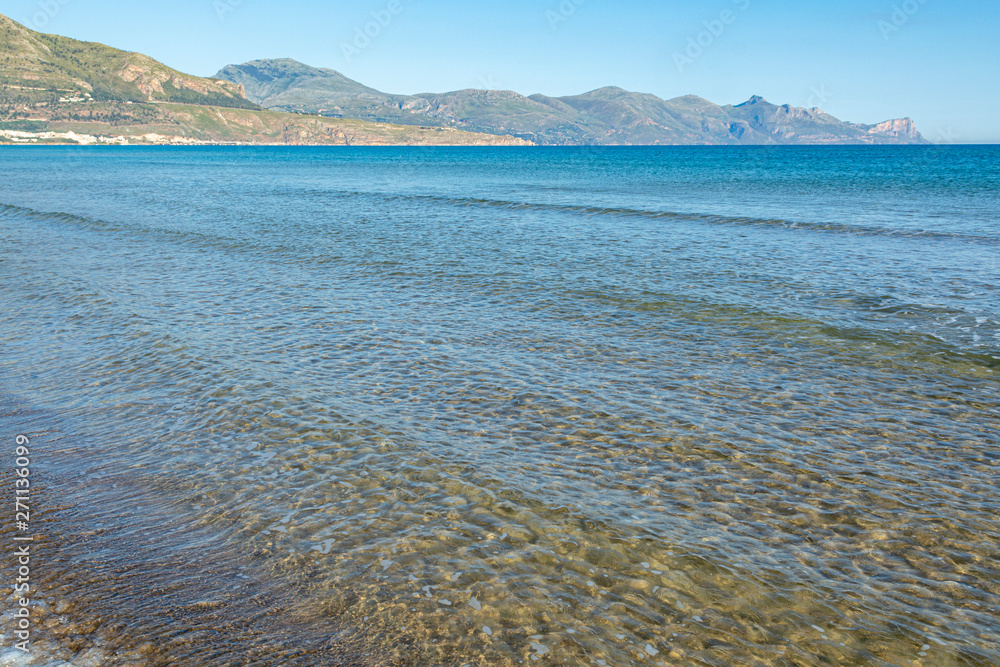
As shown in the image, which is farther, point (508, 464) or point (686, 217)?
point (686, 217)

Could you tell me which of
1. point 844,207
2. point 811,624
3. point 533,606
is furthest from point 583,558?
point 844,207

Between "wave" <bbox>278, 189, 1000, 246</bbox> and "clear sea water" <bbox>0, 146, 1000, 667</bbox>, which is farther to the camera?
"wave" <bbox>278, 189, 1000, 246</bbox>

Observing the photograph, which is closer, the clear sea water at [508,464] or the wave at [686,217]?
the clear sea water at [508,464]

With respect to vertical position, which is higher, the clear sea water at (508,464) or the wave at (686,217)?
the wave at (686,217)

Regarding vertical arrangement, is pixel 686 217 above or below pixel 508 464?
above

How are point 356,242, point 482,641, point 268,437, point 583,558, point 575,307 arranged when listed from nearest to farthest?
point 482,641, point 583,558, point 268,437, point 575,307, point 356,242

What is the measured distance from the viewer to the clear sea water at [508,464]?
662 centimetres

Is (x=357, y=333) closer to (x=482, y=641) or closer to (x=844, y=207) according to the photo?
(x=482, y=641)

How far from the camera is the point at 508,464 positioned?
10.1 m

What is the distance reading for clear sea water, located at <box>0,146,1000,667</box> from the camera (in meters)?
6.62

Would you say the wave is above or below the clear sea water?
above

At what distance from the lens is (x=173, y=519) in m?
8.62

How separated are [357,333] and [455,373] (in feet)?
14.2

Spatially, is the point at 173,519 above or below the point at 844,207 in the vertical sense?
below
